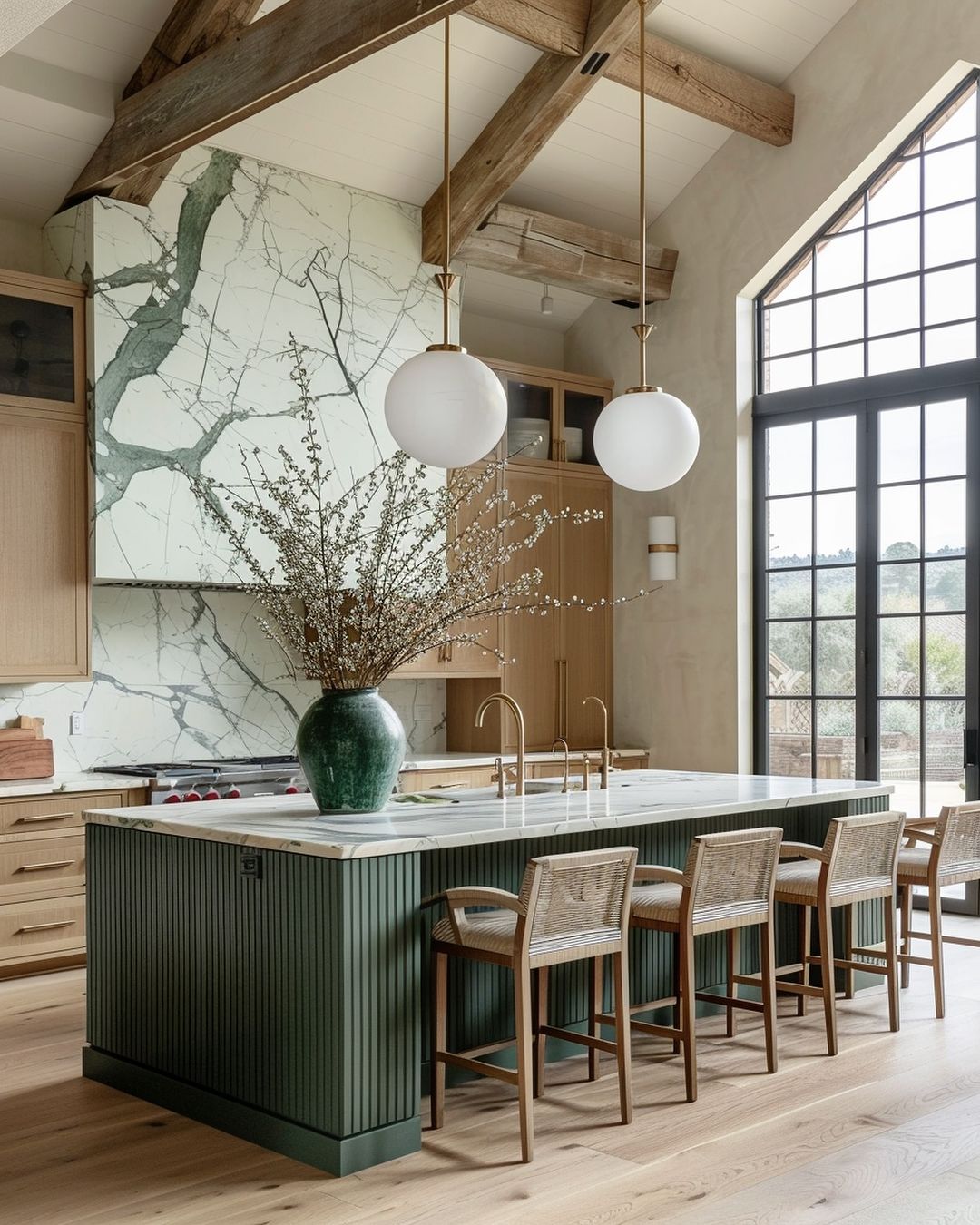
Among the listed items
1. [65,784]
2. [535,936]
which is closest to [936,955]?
[535,936]

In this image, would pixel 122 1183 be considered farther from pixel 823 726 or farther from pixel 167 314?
pixel 823 726

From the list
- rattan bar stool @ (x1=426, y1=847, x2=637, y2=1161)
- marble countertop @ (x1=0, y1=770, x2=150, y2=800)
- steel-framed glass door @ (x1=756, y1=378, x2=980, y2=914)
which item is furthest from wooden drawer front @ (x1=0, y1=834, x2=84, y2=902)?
steel-framed glass door @ (x1=756, y1=378, x2=980, y2=914)

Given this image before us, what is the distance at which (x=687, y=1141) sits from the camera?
10.8ft

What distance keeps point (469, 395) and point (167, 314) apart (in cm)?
255

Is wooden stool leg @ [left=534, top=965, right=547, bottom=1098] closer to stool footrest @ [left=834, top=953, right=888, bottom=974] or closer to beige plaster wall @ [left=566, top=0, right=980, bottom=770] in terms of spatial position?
stool footrest @ [left=834, top=953, right=888, bottom=974]

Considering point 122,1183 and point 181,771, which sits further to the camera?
point 181,771

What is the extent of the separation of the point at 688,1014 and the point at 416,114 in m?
4.16

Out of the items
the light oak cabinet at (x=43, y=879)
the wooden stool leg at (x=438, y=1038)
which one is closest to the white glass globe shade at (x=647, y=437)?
the wooden stool leg at (x=438, y=1038)

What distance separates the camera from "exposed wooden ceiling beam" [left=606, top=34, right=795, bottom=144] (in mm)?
5957

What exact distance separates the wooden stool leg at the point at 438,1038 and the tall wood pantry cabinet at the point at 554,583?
10.7 feet

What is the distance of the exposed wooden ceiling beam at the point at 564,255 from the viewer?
6492mm

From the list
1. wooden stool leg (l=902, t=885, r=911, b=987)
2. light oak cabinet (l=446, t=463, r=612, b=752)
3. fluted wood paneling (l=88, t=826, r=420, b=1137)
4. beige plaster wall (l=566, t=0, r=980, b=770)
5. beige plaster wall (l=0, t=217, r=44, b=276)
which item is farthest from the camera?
light oak cabinet (l=446, t=463, r=612, b=752)

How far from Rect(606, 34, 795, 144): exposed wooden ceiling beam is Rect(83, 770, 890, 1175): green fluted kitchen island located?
3.44 m

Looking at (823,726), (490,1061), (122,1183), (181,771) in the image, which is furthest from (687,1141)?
(823,726)
